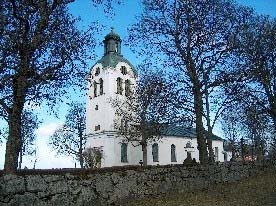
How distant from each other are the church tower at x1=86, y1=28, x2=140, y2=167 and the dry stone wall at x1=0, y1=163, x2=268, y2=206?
39739 millimetres

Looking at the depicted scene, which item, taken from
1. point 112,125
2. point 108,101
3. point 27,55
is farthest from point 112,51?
point 27,55

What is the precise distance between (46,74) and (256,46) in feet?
58.6

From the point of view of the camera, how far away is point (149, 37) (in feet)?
72.9

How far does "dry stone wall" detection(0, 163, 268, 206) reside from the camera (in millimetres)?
11836

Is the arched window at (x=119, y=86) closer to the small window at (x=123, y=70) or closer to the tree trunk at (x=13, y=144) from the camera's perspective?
the small window at (x=123, y=70)

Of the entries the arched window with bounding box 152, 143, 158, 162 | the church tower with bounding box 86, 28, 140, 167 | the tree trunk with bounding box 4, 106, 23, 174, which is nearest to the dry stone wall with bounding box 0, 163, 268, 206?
the tree trunk with bounding box 4, 106, 23, 174

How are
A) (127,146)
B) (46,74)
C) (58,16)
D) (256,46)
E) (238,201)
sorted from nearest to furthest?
(238,201) < (46,74) < (58,16) < (256,46) < (127,146)

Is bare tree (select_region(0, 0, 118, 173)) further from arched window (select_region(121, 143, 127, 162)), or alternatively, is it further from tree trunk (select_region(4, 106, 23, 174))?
arched window (select_region(121, 143, 127, 162))

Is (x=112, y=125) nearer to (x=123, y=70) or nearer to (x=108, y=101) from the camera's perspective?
(x=108, y=101)

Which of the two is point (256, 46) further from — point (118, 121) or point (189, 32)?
point (118, 121)

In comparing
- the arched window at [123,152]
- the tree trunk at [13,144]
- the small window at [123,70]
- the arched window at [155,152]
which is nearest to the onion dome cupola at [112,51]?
the small window at [123,70]

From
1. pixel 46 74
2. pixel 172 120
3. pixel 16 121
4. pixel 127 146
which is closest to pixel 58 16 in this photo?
pixel 46 74

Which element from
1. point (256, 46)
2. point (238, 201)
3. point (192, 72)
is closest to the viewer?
point (238, 201)

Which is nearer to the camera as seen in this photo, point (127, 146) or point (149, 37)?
point (149, 37)
